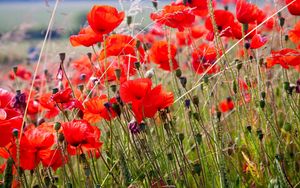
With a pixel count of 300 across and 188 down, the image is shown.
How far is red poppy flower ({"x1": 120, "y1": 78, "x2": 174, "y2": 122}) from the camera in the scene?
160 cm

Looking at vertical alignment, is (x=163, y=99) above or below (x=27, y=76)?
above

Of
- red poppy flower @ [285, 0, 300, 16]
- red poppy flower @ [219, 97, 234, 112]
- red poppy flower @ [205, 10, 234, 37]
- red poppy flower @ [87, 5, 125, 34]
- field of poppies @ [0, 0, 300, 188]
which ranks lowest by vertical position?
red poppy flower @ [219, 97, 234, 112]

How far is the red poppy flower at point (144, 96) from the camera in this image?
5.26 feet

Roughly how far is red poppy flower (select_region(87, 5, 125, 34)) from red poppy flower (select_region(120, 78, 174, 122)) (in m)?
0.27

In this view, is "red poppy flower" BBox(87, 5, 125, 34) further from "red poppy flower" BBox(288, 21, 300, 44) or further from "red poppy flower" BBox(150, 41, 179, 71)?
"red poppy flower" BBox(288, 21, 300, 44)

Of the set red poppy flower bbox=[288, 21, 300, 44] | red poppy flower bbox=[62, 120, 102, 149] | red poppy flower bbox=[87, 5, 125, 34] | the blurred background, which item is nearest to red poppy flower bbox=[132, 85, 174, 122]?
red poppy flower bbox=[62, 120, 102, 149]

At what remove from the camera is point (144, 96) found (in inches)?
63.8

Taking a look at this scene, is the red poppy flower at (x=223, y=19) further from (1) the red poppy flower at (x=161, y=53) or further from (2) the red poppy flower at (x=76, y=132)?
(2) the red poppy flower at (x=76, y=132)

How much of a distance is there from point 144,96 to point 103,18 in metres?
0.35

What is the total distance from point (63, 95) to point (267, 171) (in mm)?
737

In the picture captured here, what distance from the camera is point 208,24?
6.96ft

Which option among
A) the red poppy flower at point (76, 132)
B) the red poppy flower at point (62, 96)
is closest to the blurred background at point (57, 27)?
the red poppy flower at point (62, 96)

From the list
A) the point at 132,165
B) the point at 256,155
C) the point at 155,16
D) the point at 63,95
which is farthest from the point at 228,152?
the point at 63,95

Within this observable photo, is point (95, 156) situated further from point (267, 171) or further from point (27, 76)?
point (27, 76)
